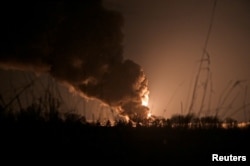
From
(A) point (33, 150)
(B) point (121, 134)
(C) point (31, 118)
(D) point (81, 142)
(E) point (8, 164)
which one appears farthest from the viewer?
(C) point (31, 118)

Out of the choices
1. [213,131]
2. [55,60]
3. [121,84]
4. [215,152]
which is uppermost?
[55,60]

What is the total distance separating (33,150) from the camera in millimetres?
4512

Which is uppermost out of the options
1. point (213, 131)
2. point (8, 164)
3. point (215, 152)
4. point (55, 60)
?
point (55, 60)

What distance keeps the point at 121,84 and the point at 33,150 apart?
57.8m

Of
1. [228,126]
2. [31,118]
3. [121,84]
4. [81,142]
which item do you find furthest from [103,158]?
[121,84]

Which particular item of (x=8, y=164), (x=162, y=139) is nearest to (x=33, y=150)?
(x=8, y=164)

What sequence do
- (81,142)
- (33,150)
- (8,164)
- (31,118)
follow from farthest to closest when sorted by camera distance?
(31,118) → (81,142) → (33,150) → (8,164)

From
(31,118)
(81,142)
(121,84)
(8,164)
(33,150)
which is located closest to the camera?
(8,164)

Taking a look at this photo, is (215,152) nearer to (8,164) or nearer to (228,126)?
(228,126)

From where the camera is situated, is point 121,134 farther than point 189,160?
Yes

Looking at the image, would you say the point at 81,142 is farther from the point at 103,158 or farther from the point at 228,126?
the point at 228,126

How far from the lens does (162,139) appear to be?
5117 mm

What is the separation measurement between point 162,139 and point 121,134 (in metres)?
0.59

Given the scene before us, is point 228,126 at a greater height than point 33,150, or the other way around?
point 228,126
